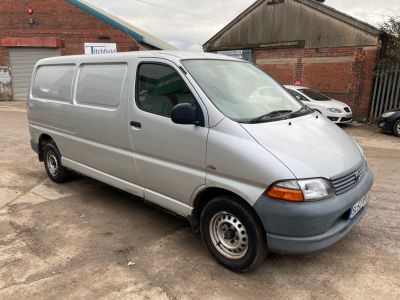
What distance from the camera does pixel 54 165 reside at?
5895 millimetres

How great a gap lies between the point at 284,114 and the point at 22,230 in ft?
10.8

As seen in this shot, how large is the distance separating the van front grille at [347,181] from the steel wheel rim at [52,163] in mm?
4412

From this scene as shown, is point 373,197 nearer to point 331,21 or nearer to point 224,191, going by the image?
point 224,191

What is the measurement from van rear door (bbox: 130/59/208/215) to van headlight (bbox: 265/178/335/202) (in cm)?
75

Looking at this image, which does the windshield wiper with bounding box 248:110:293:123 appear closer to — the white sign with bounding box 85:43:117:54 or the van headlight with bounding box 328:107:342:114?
the van headlight with bounding box 328:107:342:114

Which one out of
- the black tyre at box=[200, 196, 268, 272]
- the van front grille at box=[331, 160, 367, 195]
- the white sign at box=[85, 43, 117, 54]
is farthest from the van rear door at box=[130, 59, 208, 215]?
the white sign at box=[85, 43, 117, 54]

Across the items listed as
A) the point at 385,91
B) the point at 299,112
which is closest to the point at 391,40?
the point at 385,91

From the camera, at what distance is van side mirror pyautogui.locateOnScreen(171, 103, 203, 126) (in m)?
3.29

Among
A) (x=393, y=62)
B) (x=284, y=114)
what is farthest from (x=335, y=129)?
(x=393, y=62)

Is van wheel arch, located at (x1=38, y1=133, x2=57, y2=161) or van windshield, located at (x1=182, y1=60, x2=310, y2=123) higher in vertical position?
van windshield, located at (x1=182, y1=60, x2=310, y2=123)

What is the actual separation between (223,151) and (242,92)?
842 millimetres

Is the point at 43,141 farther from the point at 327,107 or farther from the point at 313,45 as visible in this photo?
the point at 313,45

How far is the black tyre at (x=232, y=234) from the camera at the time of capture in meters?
3.12

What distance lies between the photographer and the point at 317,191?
9.56 feet
